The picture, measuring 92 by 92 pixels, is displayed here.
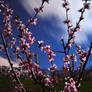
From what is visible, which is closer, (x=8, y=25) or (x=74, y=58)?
(x=8, y=25)

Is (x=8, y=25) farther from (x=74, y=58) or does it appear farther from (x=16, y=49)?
(x=74, y=58)

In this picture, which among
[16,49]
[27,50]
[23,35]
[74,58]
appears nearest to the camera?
[27,50]

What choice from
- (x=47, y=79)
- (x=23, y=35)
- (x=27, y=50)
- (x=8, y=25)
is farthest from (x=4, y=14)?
(x=47, y=79)

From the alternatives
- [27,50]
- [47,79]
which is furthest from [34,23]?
[47,79]

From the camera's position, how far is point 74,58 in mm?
5176

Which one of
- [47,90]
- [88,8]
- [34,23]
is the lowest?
[47,90]

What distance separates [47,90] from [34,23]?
71.1 inches

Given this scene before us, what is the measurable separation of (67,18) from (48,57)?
1447mm

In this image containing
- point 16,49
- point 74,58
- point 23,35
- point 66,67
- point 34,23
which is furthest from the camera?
point 74,58

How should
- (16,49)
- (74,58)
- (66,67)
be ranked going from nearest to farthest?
(16,49) < (66,67) < (74,58)

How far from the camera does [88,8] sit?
4.74 meters

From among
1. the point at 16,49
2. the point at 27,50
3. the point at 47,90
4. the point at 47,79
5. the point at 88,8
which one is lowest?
the point at 47,90

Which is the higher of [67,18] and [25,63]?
[67,18]

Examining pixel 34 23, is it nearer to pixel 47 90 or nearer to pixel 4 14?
pixel 4 14
